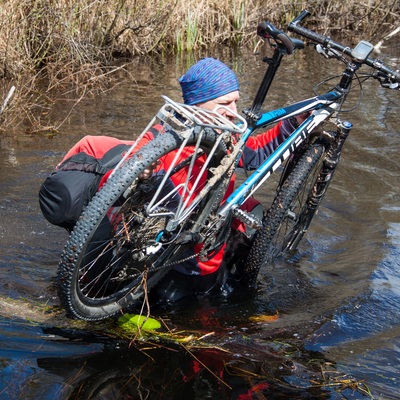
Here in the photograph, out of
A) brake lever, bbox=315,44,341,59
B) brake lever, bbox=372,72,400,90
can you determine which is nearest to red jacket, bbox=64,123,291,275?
brake lever, bbox=315,44,341,59

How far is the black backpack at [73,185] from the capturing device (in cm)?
358

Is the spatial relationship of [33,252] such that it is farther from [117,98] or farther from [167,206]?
[117,98]

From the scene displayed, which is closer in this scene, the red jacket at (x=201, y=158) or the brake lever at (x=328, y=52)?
the red jacket at (x=201, y=158)

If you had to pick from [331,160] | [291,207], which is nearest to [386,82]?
[331,160]

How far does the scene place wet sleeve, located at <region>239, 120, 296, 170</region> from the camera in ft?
14.6

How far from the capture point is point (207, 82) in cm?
393

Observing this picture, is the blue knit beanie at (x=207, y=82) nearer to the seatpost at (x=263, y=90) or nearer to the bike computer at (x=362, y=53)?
the seatpost at (x=263, y=90)

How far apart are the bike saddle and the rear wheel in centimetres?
73

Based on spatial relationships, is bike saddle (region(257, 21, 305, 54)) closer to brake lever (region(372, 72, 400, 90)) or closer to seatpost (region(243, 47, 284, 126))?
seatpost (region(243, 47, 284, 126))

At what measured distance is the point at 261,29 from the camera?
4.08 meters

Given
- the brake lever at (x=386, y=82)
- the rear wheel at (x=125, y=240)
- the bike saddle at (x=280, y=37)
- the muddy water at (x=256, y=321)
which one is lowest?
the muddy water at (x=256, y=321)

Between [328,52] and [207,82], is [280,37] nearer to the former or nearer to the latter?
[207,82]

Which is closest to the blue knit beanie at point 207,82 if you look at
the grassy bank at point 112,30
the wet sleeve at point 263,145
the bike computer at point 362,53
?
the wet sleeve at point 263,145

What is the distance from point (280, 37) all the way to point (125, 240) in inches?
54.5
